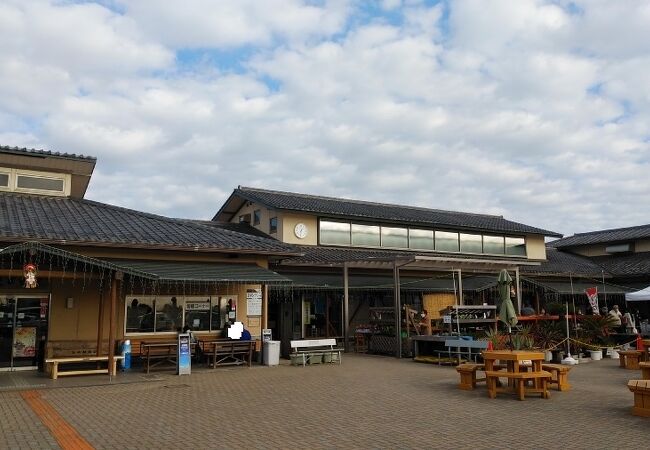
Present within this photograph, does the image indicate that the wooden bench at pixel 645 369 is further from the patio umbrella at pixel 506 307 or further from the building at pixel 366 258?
the building at pixel 366 258

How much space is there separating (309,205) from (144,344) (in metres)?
11.4

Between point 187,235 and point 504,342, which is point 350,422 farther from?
point 187,235

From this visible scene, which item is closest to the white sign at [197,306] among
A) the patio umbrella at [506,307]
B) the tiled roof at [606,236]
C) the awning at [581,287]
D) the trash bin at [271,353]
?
the trash bin at [271,353]

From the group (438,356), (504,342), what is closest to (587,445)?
(504,342)

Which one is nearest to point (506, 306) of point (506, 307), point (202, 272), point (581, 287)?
point (506, 307)

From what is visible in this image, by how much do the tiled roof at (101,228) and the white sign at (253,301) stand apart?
155 centimetres

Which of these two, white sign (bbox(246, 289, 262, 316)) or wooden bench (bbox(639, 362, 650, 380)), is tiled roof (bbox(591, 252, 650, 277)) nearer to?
wooden bench (bbox(639, 362, 650, 380))

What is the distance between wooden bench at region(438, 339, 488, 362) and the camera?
48.6ft

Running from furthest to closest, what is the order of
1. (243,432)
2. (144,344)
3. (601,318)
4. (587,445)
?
(601,318) → (144,344) → (243,432) → (587,445)

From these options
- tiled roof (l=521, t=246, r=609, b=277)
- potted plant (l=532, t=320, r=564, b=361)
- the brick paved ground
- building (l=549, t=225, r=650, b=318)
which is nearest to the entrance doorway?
the brick paved ground

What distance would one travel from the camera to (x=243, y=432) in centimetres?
778

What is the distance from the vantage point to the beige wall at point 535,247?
3016 centimetres

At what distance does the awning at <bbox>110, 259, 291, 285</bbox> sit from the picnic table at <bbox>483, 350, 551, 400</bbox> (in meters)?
6.62

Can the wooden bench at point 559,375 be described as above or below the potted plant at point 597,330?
below
